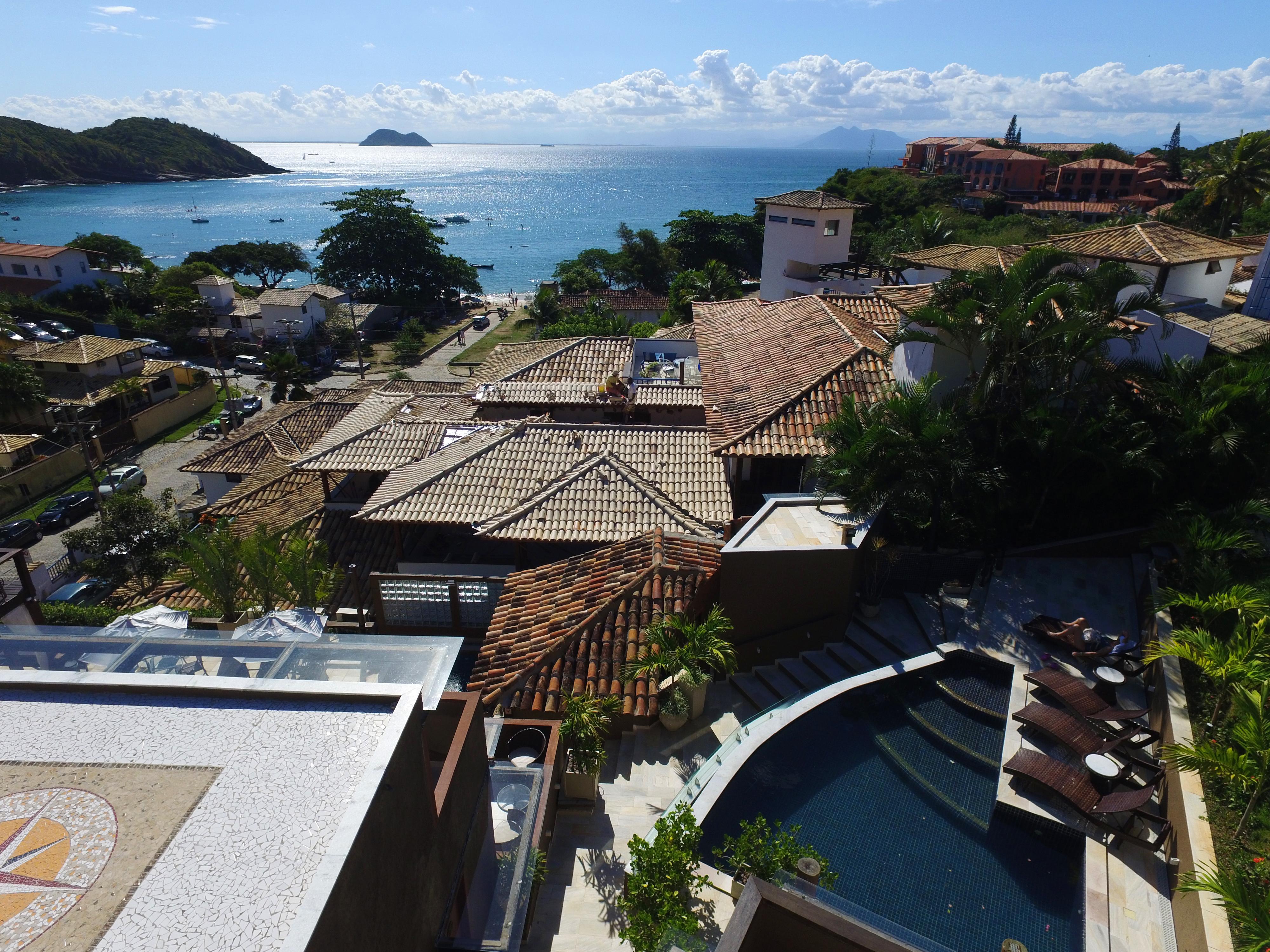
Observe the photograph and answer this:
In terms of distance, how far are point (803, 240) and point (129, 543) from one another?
36.3 metres

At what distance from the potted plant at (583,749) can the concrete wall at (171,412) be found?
162 feet

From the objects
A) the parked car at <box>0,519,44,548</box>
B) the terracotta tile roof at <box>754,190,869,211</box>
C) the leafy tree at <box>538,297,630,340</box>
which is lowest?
the parked car at <box>0,519,44,548</box>

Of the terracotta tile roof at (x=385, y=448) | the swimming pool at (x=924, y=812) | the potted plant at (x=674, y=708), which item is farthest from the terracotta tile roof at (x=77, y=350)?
the swimming pool at (x=924, y=812)

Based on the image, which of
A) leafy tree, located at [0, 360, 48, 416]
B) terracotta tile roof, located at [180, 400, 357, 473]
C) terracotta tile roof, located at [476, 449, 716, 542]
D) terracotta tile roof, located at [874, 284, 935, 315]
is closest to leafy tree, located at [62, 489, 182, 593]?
terracotta tile roof, located at [180, 400, 357, 473]

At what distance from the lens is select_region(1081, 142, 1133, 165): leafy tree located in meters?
108

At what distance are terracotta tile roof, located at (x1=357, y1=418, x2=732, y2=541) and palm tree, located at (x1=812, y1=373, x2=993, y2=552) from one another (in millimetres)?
3381

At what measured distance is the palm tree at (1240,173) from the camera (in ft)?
120

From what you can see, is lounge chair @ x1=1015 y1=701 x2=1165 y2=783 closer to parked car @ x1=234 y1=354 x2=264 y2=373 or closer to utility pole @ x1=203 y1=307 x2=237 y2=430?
utility pole @ x1=203 y1=307 x2=237 y2=430

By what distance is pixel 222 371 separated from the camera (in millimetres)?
50469

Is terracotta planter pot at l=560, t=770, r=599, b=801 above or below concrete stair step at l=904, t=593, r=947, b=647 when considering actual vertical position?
below

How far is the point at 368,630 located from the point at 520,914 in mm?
9233

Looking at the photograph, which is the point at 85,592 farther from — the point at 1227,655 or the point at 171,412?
the point at 1227,655

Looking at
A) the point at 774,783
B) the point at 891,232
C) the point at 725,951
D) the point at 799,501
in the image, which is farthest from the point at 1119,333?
the point at 891,232

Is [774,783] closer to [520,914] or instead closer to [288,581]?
[520,914]
